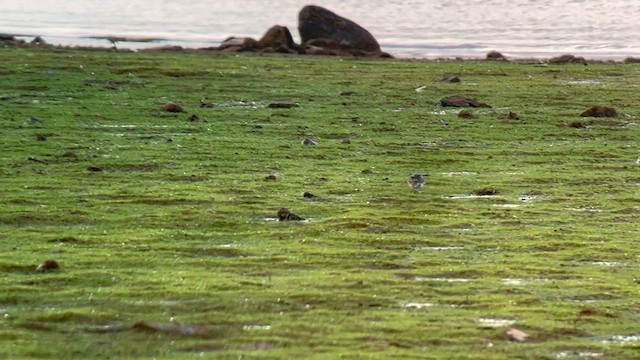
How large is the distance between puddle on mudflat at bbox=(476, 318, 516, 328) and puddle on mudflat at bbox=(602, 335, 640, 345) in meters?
0.49

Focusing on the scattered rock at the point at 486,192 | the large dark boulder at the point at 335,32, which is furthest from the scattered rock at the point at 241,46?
the scattered rock at the point at 486,192

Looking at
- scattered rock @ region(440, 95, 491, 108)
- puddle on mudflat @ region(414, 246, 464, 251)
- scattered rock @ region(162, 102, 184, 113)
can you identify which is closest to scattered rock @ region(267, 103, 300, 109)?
scattered rock @ region(162, 102, 184, 113)

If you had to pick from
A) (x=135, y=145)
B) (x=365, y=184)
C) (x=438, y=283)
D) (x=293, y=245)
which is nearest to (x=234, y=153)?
(x=135, y=145)

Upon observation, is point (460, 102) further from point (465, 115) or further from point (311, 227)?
point (311, 227)

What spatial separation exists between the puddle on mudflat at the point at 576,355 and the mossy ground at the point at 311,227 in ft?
0.05

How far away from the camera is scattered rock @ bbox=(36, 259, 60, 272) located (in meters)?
7.81

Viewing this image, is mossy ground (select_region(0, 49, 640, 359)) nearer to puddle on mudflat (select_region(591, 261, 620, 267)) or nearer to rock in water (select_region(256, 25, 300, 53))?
puddle on mudflat (select_region(591, 261, 620, 267))

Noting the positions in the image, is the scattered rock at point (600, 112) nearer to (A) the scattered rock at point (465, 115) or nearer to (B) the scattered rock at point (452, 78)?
(A) the scattered rock at point (465, 115)

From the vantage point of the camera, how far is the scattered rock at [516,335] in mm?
6613

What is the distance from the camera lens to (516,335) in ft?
21.8

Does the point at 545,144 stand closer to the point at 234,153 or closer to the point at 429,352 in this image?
the point at 234,153

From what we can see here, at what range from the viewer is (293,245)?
8.84m

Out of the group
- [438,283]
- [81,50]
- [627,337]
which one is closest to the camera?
[627,337]

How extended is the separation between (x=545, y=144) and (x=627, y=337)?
8.06 meters
